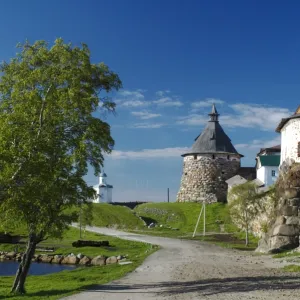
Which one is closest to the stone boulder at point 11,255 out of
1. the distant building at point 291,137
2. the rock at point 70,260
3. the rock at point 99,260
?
the rock at point 70,260

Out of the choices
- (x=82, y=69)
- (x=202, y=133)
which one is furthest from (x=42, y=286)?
(x=202, y=133)

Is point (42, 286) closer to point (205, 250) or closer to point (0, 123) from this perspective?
point (0, 123)

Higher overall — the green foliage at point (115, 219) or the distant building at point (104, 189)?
the distant building at point (104, 189)

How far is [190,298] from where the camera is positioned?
15602 mm

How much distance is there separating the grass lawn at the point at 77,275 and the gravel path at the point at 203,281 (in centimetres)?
115

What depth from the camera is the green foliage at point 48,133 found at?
57.4ft

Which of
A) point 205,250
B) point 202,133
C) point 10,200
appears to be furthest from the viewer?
point 202,133

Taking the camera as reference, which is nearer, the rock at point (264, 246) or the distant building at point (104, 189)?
the rock at point (264, 246)

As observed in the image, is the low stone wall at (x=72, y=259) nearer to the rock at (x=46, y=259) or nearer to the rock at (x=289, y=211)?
the rock at (x=46, y=259)

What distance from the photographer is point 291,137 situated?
39.1 m

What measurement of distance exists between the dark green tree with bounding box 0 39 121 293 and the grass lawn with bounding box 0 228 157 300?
187 centimetres

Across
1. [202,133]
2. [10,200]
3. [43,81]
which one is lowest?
[10,200]

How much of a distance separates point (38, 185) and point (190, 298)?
23.1 ft

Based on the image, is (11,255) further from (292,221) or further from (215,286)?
(215,286)
